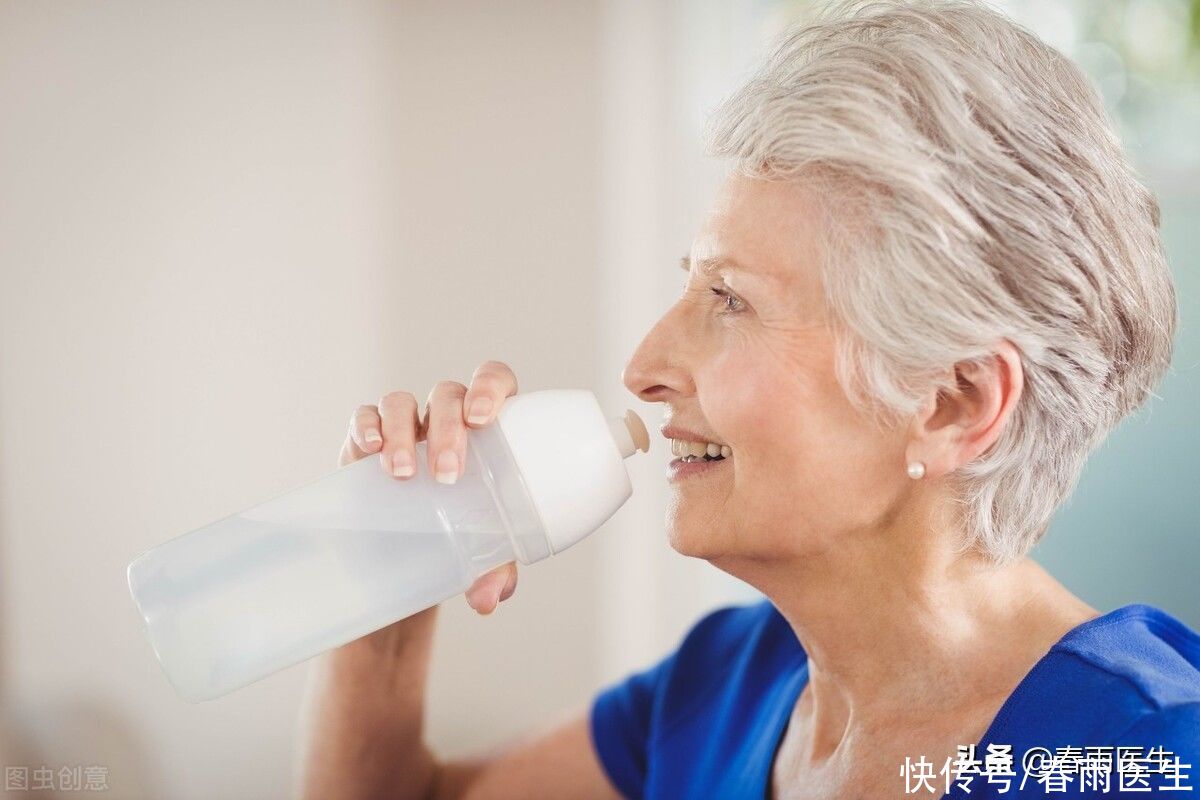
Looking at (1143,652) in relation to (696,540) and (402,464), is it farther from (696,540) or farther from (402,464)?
(402,464)

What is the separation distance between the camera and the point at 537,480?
762mm

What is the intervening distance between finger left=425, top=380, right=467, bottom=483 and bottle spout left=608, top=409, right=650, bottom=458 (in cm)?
11

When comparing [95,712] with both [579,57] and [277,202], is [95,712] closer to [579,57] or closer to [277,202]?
[277,202]

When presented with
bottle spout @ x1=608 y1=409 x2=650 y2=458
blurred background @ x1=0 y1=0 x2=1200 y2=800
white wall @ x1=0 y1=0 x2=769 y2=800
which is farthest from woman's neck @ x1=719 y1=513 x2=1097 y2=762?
white wall @ x1=0 y1=0 x2=769 y2=800

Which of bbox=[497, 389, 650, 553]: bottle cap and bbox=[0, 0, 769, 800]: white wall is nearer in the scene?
bbox=[497, 389, 650, 553]: bottle cap

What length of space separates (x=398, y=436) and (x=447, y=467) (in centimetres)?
6

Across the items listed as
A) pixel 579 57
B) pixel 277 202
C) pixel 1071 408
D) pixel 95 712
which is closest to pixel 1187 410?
pixel 1071 408

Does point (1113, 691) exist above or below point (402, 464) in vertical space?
below

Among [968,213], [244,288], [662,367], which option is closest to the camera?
[968,213]

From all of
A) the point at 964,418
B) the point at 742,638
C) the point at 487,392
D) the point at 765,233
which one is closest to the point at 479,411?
the point at 487,392

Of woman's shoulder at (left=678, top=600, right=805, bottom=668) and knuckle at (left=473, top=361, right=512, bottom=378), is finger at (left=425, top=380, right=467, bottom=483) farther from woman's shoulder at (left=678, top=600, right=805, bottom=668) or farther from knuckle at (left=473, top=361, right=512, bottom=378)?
woman's shoulder at (left=678, top=600, right=805, bottom=668)

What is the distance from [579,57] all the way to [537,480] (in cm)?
126

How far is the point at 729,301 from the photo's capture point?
839 millimetres

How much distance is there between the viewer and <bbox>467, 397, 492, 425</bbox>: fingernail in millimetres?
787
